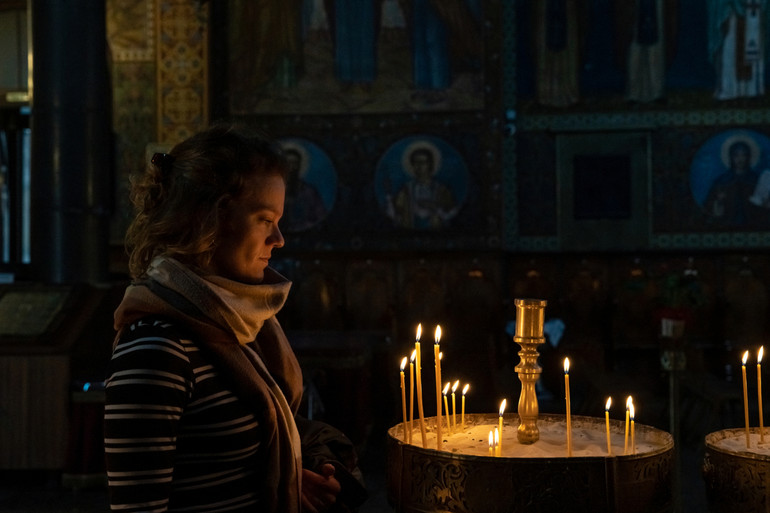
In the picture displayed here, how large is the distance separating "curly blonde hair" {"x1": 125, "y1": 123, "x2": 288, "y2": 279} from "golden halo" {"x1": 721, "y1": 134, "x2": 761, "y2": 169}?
9221 millimetres

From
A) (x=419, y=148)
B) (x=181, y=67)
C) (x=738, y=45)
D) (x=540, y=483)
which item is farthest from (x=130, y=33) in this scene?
(x=540, y=483)

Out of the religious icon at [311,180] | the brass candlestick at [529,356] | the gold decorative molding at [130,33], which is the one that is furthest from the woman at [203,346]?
the gold decorative molding at [130,33]

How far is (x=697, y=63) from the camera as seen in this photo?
32.3 ft

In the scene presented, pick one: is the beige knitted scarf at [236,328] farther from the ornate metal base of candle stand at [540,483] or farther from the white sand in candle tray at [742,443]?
Answer: the white sand in candle tray at [742,443]

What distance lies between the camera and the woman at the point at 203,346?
1.40 m

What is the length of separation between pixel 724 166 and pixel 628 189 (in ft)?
3.77

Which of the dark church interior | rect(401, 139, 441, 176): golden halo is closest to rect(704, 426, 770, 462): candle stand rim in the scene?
the dark church interior

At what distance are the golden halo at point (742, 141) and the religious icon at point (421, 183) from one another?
10.1ft

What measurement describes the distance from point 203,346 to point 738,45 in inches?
385

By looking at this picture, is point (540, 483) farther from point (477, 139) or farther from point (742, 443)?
point (477, 139)

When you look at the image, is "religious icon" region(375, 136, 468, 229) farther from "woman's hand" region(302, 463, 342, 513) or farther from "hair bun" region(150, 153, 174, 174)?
"hair bun" region(150, 153, 174, 174)

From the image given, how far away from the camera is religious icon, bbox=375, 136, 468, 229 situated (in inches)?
396

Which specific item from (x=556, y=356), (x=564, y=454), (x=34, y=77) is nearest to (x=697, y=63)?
(x=556, y=356)

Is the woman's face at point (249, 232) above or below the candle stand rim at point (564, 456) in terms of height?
above
